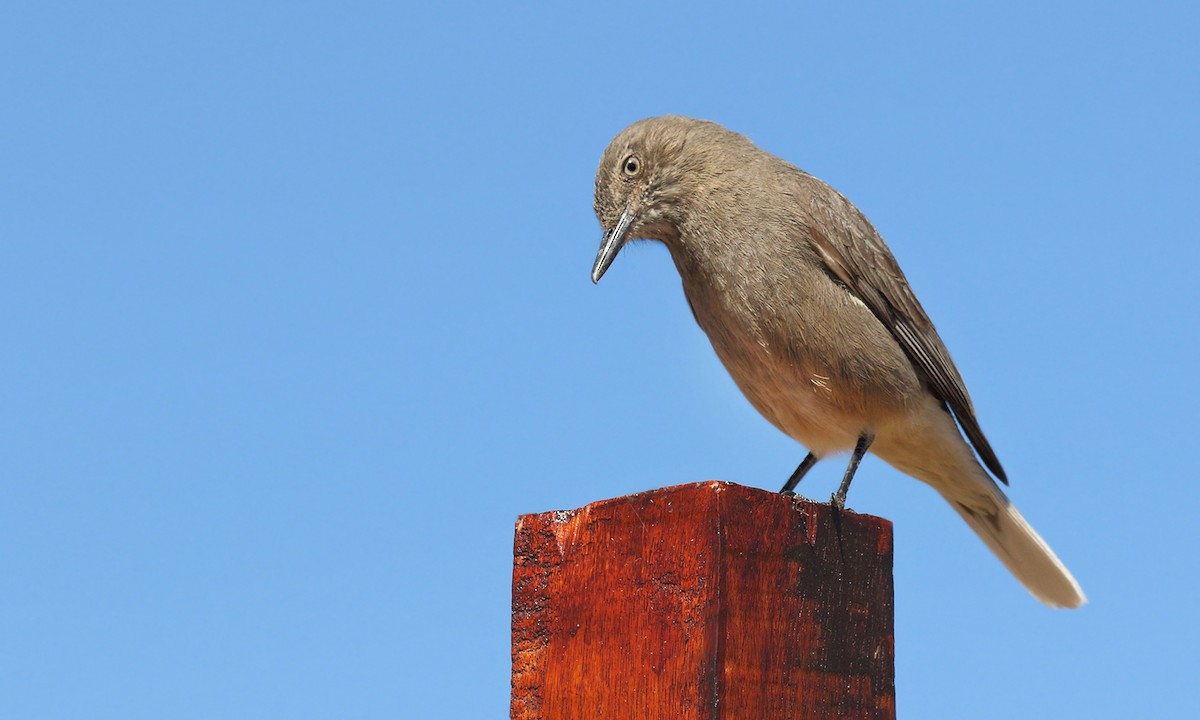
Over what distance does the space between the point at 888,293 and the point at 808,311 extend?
0.63 metres

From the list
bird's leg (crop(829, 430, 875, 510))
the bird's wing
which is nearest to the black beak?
the bird's wing

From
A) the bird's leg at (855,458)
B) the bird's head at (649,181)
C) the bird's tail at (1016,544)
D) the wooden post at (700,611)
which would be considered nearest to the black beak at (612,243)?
the bird's head at (649,181)

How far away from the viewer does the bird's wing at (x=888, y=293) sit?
4.71 meters

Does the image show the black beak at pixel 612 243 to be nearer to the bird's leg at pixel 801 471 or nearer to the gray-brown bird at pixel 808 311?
the gray-brown bird at pixel 808 311

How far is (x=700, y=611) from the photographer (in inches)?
91.0

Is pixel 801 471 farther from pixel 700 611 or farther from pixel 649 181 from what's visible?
pixel 700 611

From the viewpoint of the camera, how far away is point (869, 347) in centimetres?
453

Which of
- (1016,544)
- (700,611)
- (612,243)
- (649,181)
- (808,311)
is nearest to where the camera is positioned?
(700,611)

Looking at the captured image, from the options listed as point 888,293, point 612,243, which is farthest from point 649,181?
point 888,293

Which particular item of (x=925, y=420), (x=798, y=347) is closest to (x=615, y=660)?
(x=798, y=347)

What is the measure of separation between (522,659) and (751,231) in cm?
232

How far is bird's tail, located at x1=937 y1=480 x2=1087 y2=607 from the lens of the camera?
4934 millimetres

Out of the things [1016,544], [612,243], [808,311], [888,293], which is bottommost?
[1016,544]

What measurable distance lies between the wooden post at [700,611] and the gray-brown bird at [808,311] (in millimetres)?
1706
